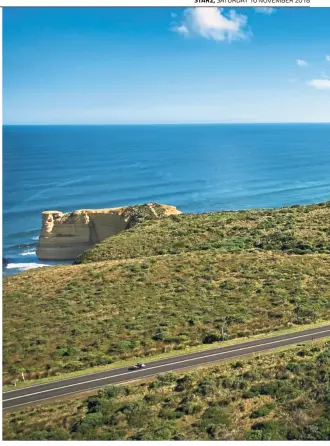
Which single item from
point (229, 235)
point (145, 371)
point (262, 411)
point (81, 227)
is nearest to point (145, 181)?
point (81, 227)

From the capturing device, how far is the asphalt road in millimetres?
13625

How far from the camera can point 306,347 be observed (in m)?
15.9

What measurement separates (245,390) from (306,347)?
12.3 ft

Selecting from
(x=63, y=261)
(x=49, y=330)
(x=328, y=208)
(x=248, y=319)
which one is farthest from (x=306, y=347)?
(x=63, y=261)

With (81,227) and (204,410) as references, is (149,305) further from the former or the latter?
(81,227)

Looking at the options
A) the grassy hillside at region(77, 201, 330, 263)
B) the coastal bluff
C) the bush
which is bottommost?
the coastal bluff

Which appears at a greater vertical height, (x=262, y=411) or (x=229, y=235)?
(x=229, y=235)

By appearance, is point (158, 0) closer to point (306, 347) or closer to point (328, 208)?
point (306, 347)

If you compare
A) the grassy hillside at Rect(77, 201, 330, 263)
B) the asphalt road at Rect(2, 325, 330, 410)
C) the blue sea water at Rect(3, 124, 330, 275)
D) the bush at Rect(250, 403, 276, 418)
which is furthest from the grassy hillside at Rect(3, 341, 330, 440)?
the blue sea water at Rect(3, 124, 330, 275)

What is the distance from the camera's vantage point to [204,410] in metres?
12.1

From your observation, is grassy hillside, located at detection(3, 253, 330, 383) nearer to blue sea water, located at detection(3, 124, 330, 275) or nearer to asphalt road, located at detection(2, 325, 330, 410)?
asphalt road, located at detection(2, 325, 330, 410)

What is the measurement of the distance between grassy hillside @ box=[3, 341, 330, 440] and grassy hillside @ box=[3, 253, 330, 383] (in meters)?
2.83

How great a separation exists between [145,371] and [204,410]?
3.08 metres

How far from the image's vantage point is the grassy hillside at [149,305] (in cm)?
1652
